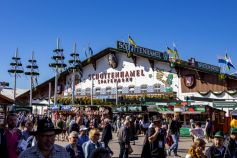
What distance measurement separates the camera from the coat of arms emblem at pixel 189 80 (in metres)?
43.3

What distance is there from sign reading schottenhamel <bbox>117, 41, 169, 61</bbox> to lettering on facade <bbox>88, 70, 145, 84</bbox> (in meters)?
2.47

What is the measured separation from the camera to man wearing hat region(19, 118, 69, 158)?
3.90 m

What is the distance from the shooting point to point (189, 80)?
143 ft

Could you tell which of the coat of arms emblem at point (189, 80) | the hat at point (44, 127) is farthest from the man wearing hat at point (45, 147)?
the coat of arms emblem at point (189, 80)

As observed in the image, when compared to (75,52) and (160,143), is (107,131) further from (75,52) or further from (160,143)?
(75,52)

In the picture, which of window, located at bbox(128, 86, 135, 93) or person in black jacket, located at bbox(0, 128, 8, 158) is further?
window, located at bbox(128, 86, 135, 93)

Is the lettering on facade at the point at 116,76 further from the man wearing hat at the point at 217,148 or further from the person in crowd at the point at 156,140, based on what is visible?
the man wearing hat at the point at 217,148

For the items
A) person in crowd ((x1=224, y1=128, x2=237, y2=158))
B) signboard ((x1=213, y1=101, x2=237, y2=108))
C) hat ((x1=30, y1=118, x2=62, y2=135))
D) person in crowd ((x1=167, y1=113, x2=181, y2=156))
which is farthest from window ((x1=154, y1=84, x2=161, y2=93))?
hat ((x1=30, y1=118, x2=62, y2=135))

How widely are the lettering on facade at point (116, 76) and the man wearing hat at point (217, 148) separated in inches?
1642

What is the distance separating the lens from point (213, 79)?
41.8 meters

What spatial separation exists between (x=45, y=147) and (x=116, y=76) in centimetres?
4686

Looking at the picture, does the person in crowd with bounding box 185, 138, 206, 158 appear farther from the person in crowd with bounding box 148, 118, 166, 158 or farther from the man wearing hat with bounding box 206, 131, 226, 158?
the person in crowd with bounding box 148, 118, 166, 158

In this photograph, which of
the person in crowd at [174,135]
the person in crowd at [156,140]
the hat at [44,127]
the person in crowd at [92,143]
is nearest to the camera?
the hat at [44,127]

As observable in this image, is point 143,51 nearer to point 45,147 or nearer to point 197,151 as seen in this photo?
point 197,151
